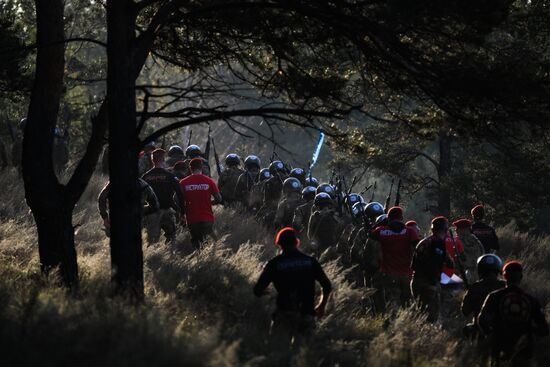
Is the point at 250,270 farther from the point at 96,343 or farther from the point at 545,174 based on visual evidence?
the point at 545,174

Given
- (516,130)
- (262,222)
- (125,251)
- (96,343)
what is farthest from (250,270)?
(262,222)

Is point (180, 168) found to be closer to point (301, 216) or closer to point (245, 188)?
point (301, 216)

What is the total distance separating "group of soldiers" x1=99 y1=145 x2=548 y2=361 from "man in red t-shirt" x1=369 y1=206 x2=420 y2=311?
1 centimetres

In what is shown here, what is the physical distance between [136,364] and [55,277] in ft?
10.2

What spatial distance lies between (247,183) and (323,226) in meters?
3.83

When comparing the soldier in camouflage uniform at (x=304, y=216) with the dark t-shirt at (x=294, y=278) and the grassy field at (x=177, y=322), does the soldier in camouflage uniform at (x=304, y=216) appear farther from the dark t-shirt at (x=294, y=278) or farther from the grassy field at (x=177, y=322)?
the dark t-shirt at (x=294, y=278)

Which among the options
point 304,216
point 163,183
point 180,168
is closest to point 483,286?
point 163,183

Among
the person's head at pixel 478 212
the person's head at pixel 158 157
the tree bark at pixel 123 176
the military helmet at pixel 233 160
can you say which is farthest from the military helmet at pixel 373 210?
the tree bark at pixel 123 176

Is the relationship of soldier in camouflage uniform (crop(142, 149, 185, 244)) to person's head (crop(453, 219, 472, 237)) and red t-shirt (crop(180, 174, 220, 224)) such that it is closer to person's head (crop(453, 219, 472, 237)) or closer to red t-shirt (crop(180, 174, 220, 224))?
red t-shirt (crop(180, 174, 220, 224))

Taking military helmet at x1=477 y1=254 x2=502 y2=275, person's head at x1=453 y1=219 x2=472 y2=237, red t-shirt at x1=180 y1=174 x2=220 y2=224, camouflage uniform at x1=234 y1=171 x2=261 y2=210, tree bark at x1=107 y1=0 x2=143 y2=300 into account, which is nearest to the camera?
tree bark at x1=107 y1=0 x2=143 y2=300

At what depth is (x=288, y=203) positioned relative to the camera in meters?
19.8

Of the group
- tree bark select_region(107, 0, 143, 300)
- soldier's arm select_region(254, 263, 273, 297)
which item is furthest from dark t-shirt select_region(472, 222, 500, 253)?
tree bark select_region(107, 0, 143, 300)

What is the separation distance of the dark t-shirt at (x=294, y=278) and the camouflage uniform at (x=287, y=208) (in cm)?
954

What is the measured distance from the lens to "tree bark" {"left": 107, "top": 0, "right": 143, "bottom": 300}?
33.3 ft
